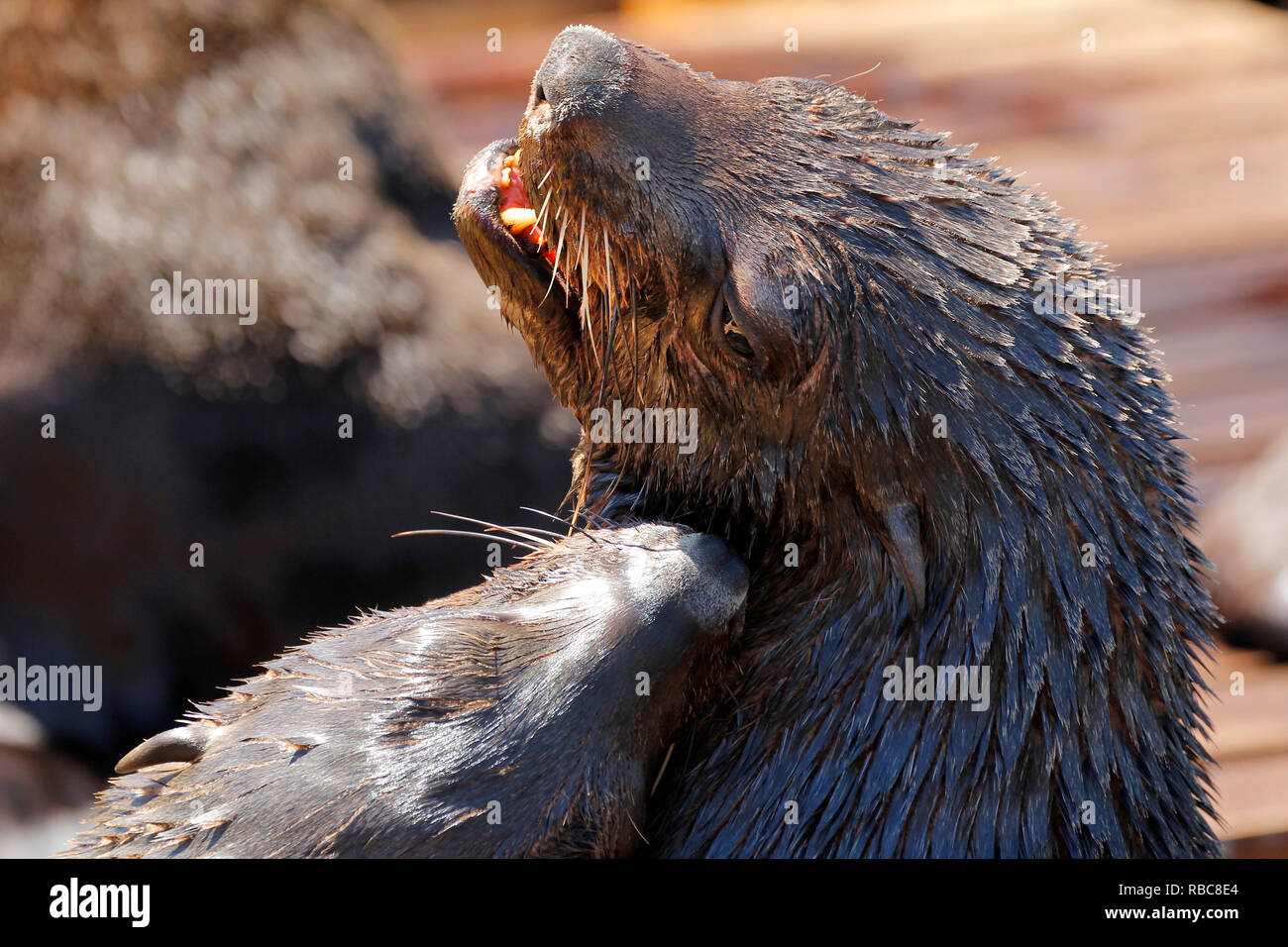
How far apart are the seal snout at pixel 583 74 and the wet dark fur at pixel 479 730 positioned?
77 cm

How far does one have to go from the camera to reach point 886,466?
2.57 meters

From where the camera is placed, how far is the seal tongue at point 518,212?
2850mm

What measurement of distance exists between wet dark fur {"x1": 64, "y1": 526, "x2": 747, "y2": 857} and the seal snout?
0.77 metres

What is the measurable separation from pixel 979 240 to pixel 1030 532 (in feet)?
1.68

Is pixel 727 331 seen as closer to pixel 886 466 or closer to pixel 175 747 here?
pixel 886 466

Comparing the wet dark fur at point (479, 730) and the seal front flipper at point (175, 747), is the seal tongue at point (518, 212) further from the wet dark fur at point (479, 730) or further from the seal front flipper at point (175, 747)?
the seal front flipper at point (175, 747)

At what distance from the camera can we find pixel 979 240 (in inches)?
102

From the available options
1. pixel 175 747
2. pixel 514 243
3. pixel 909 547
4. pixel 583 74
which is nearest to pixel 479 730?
pixel 175 747

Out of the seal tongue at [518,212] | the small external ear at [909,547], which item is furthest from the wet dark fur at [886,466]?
the seal tongue at [518,212]

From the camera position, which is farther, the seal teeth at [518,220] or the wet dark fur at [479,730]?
the seal teeth at [518,220]

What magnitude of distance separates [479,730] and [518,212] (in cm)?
101

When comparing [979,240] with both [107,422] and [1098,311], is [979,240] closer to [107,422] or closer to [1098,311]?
[1098,311]

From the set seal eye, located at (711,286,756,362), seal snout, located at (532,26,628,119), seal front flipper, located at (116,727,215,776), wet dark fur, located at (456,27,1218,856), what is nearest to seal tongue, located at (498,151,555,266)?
wet dark fur, located at (456,27,1218,856)

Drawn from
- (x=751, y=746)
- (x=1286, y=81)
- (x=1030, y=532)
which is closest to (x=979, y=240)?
(x=1030, y=532)
